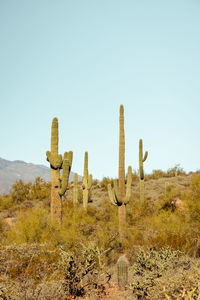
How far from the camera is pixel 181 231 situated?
11875 millimetres

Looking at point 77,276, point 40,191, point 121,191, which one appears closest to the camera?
point 77,276

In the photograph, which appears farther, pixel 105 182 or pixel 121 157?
pixel 105 182

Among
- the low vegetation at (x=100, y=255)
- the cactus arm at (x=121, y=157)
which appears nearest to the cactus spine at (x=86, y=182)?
the low vegetation at (x=100, y=255)

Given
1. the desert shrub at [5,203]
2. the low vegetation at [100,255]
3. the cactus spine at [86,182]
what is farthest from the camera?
the desert shrub at [5,203]

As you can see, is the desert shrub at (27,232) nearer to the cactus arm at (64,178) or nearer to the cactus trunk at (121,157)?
the cactus arm at (64,178)

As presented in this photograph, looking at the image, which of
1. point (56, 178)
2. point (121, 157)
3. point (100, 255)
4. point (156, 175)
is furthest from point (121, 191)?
point (156, 175)

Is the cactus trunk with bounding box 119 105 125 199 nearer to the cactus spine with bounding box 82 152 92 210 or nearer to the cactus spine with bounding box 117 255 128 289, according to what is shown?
the cactus spine with bounding box 117 255 128 289

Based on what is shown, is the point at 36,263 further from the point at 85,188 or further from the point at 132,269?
the point at 85,188

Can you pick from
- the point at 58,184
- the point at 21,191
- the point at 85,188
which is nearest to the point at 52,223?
the point at 58,184

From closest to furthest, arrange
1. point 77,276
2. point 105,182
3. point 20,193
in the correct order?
point 77,276 → point 20,193 → point 105,182

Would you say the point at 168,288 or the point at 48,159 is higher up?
the point at 48,159

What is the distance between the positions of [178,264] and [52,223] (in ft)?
17.8

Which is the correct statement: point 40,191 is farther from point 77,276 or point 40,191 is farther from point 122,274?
point 77,276

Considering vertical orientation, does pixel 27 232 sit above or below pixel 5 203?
below
